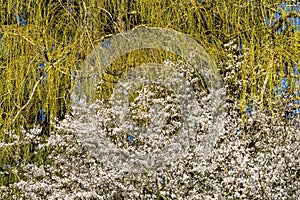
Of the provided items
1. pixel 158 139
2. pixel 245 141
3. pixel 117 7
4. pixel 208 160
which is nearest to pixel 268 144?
pixel 245 141

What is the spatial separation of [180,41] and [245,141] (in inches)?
Result: 24.8

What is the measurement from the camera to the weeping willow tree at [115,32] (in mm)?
→ 2742

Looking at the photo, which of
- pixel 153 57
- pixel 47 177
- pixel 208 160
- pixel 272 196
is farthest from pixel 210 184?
pixel 47 177

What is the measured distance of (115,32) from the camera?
9.43 ft

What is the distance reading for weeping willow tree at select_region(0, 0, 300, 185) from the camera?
274 centimetres

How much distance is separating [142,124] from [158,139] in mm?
120

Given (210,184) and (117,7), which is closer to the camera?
(210,184)

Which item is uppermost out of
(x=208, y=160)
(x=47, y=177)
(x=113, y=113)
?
(x=113, y=113)

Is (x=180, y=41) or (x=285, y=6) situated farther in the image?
(x=285, y=6)

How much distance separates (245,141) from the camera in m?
2.75

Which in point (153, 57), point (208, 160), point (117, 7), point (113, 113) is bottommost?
point (208, 160)

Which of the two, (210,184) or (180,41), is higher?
(180,41)

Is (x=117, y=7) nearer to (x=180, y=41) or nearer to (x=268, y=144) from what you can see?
(x=180, y=41)

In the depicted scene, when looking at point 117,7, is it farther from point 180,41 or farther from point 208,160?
point 208,160
